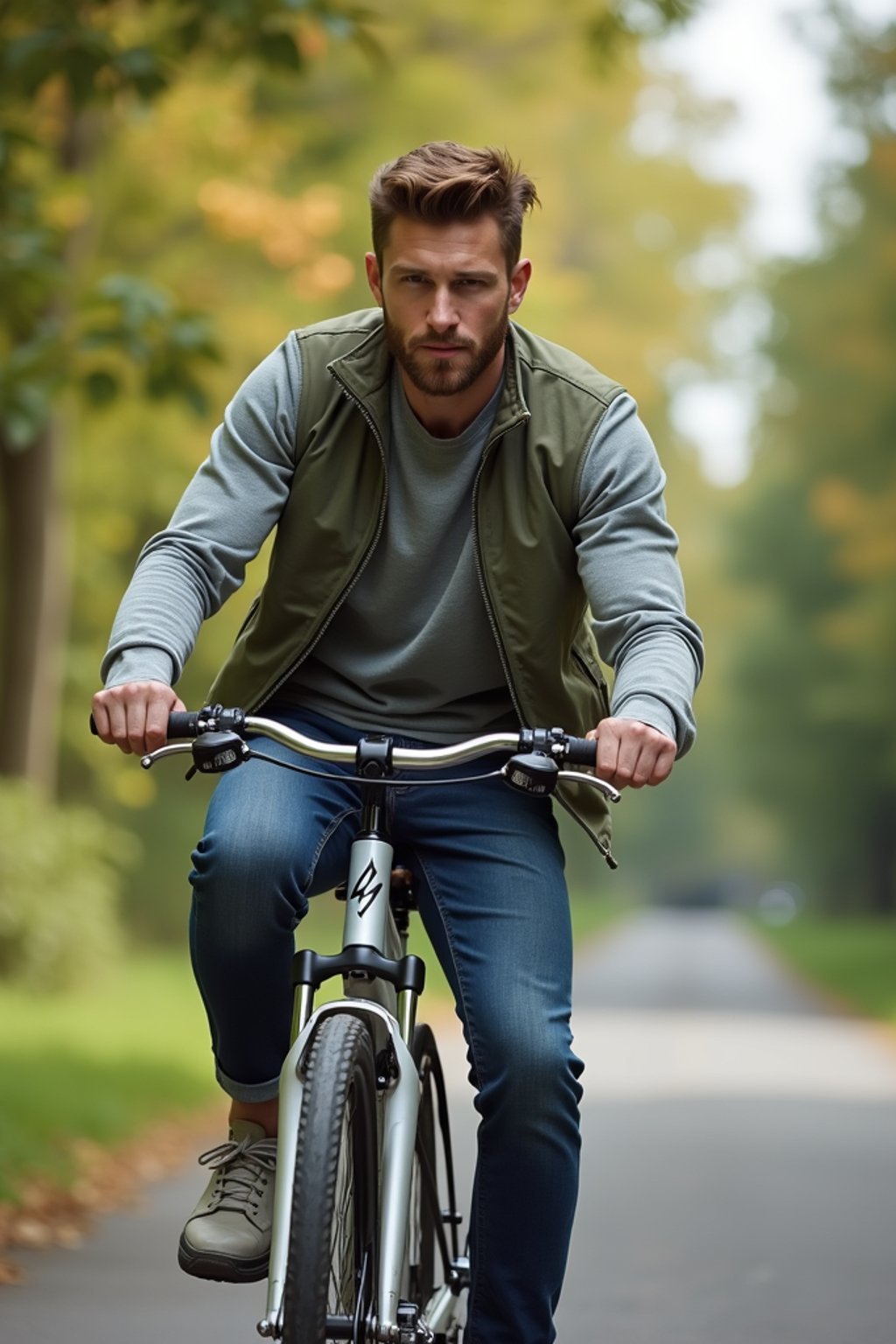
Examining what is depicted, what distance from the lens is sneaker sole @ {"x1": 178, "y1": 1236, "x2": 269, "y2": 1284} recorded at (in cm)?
347

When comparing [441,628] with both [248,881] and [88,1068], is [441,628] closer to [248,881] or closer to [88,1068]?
[248,881]

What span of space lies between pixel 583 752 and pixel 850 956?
26843mm

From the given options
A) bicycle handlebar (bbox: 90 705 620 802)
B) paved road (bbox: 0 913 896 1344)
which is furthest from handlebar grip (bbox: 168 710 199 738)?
paved road (bbox: 0 913 896 1344)

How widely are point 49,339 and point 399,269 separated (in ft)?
14.8

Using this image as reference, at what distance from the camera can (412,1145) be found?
A: 3.41m

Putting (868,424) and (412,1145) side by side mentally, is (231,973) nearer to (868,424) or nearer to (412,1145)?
(412,1145)

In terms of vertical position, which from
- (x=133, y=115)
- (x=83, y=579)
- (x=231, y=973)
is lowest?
(x=231, y=973)

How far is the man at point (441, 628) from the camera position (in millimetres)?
3533

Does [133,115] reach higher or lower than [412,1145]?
higher

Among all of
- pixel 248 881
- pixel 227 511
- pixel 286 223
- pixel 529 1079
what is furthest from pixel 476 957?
pixel 286 223

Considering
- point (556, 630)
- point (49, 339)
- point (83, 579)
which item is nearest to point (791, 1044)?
point (83, 579)

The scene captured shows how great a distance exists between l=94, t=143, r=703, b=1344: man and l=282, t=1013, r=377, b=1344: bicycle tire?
8.2 inches

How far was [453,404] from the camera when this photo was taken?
3.76 metres

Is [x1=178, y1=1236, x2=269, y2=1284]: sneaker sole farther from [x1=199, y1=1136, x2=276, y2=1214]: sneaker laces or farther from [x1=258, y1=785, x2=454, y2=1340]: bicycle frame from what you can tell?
[x1=258, y1=785, x2=454, y2=1340]: bicycle frame
